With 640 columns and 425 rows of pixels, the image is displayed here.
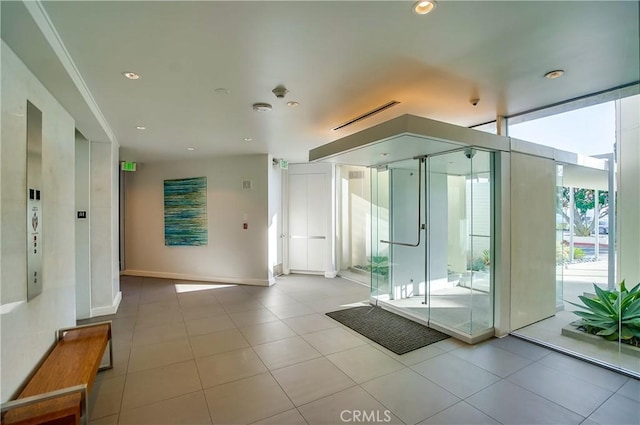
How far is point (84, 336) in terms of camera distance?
273 centimetres

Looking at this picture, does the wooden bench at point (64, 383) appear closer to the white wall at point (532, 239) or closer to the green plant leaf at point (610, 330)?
the white wall at point (532, 239)

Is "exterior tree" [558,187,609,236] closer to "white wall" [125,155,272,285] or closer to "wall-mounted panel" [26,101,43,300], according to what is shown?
"white wall" [125,155,272,285]

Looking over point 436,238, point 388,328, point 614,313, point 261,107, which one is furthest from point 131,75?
point 614,313

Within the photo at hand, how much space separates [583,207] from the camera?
3.78 metres

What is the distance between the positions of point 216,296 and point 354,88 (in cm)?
434

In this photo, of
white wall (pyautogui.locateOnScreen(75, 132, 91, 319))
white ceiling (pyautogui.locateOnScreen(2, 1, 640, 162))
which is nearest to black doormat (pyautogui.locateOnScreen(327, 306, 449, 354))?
white ceiling (pyautogui.locateOnScreen(2, 1, 640, 162))

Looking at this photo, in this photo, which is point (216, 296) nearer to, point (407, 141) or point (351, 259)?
point (351, 259)

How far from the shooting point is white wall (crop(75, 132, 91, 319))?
13.6 ft

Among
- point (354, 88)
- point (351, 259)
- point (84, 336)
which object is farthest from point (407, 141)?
point (351, 259)

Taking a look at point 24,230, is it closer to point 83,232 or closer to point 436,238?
point 83,232

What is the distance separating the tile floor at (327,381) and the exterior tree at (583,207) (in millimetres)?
1663

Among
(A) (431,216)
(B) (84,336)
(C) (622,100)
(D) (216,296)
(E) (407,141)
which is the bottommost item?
(D) (216,296)

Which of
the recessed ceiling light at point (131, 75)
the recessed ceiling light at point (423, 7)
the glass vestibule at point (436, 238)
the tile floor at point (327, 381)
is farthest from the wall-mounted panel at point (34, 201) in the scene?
the glass vestibule at point (436, 238)

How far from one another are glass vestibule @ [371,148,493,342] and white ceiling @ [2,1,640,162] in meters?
1.03
